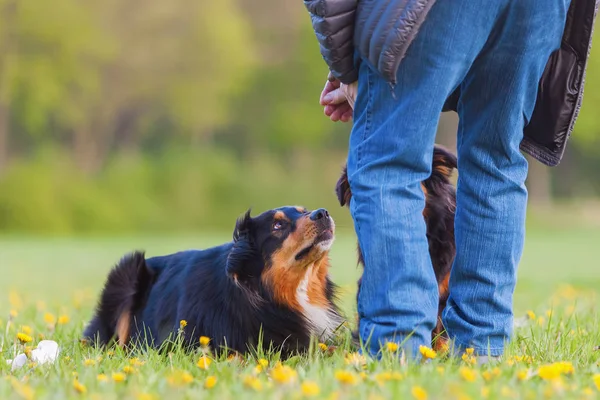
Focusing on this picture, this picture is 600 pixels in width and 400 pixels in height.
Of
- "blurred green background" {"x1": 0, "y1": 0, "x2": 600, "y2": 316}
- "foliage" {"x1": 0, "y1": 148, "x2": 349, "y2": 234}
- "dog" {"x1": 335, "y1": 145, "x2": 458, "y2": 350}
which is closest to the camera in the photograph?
"dog" {"x1": 335, "y1": 145, "x2": 458, "y2": 350}

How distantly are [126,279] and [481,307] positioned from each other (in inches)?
75.8

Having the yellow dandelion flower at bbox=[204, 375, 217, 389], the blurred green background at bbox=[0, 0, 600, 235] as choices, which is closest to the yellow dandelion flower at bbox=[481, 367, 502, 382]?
the yellow dandelion flower at bbox=[204, 375, 217, 389]

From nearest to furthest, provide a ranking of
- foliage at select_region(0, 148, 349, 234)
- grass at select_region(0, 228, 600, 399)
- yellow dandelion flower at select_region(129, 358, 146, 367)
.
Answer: grass at select_region(0, 228, 600, 399), yellow dandelion flower at select_region(129, 358, 146, 367), foliage at select_region(0, 148, 349, 234)

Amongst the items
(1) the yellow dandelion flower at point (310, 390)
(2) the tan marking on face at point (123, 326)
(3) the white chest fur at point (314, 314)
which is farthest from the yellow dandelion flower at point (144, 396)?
(2) the tan marking on face at point (123, 326)

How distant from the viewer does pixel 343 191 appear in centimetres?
340

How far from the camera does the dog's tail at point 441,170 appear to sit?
3.44 m

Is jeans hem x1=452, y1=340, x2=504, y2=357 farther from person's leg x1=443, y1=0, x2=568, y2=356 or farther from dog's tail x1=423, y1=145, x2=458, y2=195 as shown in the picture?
dog's tail x1=423, y1=145, x2=458, y2=195

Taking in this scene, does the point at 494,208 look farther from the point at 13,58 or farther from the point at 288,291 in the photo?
the point at 13,58

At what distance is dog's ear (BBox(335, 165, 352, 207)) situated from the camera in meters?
3.37

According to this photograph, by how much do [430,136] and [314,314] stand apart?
1.21 metres

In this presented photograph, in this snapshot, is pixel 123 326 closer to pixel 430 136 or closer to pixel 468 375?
pixel 430 136

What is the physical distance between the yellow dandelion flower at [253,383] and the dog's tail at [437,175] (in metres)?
1.51

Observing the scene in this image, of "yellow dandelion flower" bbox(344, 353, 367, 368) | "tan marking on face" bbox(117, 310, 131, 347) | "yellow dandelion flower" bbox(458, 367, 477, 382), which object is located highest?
"yellow dandelion flower" bbox(458, 367, 477, 382)

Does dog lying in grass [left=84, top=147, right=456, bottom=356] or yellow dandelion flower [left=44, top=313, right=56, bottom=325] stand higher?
dog lying in grass [left=84, top=147, right=456, bottom=356]
